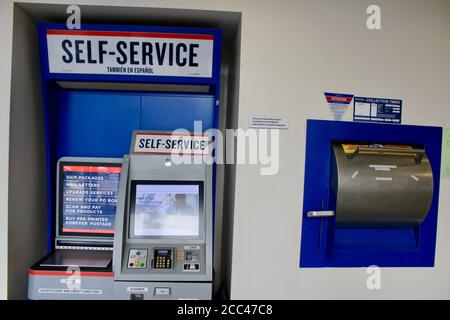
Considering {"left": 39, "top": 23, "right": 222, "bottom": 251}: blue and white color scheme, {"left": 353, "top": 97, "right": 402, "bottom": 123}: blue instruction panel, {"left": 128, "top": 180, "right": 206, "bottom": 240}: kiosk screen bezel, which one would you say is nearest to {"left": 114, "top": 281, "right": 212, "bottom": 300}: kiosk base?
{"left": 128, "top": 180, "right": 206, "bottom": 240}: kiosk screen bezel

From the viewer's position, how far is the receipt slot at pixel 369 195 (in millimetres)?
1796

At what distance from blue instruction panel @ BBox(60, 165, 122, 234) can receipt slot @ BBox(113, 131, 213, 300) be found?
0.25 meters

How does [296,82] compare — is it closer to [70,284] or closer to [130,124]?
[130,124]

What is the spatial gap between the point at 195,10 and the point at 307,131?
3.38ft

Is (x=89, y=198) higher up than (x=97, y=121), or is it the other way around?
(x=97, y=121)

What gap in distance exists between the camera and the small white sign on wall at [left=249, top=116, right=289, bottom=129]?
1832mm

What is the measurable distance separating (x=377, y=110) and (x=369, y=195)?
0.55m

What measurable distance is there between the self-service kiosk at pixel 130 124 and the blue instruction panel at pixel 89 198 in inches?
1.6

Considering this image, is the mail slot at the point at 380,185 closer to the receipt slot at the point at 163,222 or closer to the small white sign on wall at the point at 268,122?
the small white sign on wall at the point at 268,122

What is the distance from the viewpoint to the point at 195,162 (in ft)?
6.40

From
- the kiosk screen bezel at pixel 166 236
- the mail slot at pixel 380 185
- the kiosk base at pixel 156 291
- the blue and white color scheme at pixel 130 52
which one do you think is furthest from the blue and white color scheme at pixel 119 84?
the mail slot at pixel 380 185

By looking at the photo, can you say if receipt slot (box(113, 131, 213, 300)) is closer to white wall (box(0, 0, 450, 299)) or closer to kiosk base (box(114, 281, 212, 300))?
kiosk base (box(114, 281, 212, 300))

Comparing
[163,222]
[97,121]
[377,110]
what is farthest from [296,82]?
[97,121]

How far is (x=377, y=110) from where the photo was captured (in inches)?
74.0
